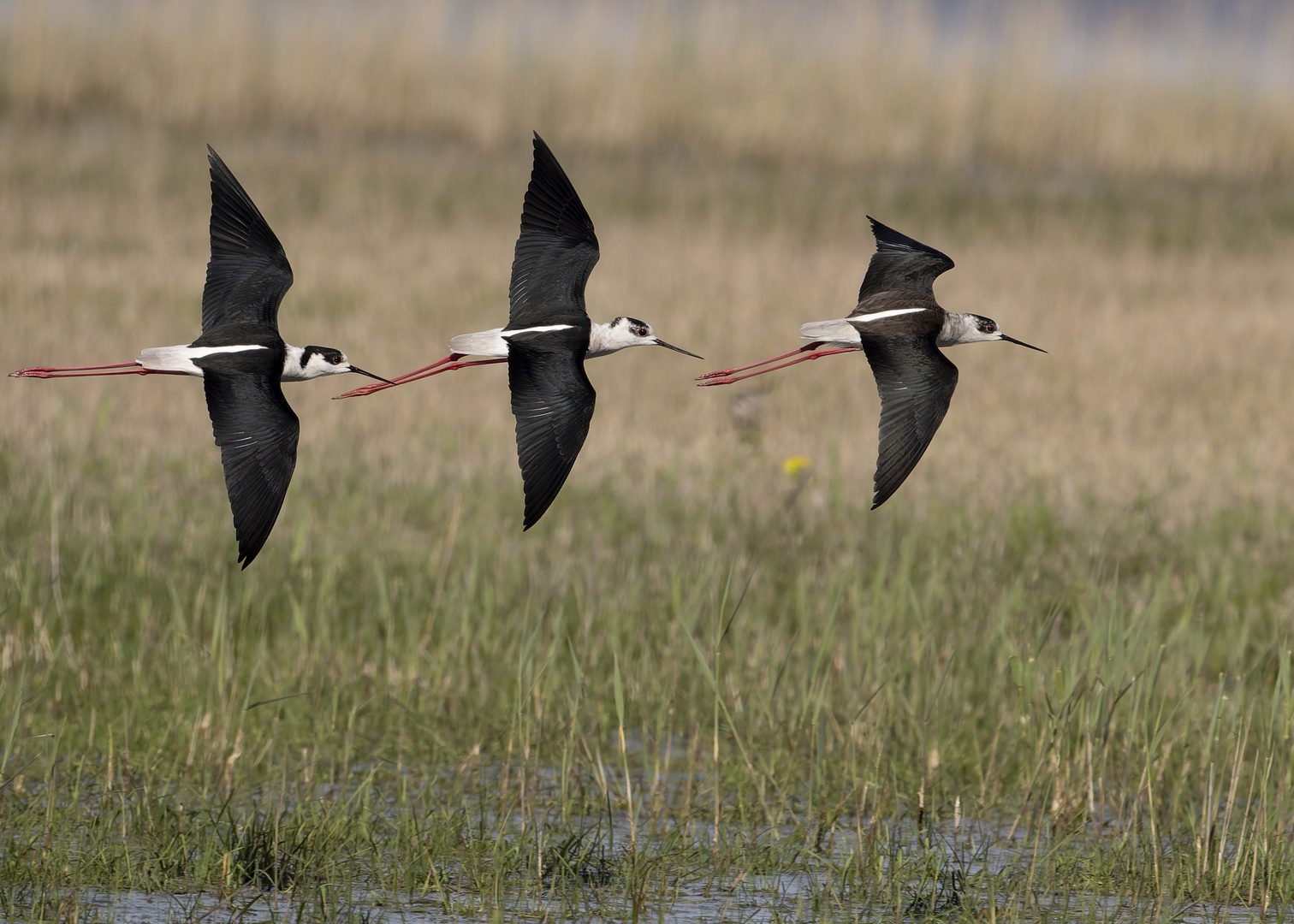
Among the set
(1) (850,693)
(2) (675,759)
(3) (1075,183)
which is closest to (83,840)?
(2) (675,759)

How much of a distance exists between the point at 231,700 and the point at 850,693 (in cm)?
236

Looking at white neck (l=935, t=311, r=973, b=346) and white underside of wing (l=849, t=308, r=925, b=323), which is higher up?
white underside of wing (l=849, t=308, r=925, b=323)

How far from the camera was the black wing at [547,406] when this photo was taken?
207cm

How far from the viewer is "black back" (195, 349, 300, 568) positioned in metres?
2.03

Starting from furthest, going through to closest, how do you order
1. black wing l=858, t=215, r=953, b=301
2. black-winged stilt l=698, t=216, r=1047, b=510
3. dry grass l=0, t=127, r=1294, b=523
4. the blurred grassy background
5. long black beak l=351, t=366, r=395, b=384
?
dry grass l=0, t=127, r=1294, b=523
the blurred grassy background
black wing l=858, t=215, r=953, b=301
black-winged stilt l=698, t=216, r=1047, b=510
long black beak l=351, t=366, r=395, b=384

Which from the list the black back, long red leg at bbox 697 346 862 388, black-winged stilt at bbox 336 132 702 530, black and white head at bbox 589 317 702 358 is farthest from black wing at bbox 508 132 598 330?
the black back

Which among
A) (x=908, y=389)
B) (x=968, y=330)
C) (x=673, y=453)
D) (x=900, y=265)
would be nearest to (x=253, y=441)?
(x=908, y=389)

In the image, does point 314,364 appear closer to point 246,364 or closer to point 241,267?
point 246,364

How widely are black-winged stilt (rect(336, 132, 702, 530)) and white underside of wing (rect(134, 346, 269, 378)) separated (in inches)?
7.3

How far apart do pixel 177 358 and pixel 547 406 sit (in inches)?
18.7

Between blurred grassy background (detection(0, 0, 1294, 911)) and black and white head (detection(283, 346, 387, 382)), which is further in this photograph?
blurred grassy background (detection(0, 0, 1294, 911))

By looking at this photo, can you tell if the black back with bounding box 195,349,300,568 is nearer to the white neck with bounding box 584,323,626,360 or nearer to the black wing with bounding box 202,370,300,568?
the black wing with bounding box 202,370,300,568

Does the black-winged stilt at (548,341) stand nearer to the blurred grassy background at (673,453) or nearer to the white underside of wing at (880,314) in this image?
the white underside of wing at (880,314)

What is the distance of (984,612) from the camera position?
8.16m
